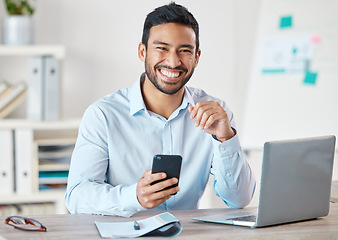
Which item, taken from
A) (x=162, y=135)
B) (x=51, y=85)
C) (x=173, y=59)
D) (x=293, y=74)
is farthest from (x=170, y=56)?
(x=293, y=74)

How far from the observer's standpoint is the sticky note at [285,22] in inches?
139

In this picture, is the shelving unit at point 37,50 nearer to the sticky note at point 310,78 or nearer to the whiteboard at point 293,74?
the whiteboard at point 293,74

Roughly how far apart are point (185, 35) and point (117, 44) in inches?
62.3

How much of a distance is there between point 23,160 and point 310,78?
1.83 m

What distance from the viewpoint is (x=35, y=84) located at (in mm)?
3068

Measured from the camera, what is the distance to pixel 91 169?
182cm

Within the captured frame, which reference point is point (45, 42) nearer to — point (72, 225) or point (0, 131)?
point (0, 131)

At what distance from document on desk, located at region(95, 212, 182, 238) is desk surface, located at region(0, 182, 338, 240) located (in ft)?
0.07

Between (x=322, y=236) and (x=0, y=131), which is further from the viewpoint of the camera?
(x=0, y=131)

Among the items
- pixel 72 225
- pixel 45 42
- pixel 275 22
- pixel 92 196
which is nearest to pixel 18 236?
pixel 72 225

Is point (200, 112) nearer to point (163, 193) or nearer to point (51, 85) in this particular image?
point (163, 193)

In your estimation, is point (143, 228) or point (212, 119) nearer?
point (143, 228)

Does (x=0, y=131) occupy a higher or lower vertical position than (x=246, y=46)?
lower

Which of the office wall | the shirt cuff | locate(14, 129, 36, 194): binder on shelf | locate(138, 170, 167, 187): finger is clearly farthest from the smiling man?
the office wall
